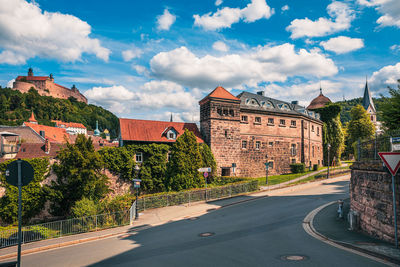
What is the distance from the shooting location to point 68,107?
164 meters

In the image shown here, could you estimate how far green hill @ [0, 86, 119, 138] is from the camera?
132000 mm

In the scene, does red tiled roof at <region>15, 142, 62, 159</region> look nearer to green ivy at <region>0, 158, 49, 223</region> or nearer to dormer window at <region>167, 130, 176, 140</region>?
Result: green ivy at <region>0, 158, 49, 223</region>

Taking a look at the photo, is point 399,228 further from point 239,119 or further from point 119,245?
point 239,119

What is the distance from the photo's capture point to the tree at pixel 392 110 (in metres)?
11.7

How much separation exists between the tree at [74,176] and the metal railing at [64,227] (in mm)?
7477

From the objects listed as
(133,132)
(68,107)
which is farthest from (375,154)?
A: (68,107)

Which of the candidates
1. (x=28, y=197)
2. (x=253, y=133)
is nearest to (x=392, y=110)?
(x=253, y=133)

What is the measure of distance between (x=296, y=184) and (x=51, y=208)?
83.0 ft

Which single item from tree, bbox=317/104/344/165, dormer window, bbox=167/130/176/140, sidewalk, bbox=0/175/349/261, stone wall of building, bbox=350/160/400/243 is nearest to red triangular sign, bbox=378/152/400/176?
stone wall of building, bbox=350/160/400/243

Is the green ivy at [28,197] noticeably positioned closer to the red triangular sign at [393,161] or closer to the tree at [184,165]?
the tree at [184,165]

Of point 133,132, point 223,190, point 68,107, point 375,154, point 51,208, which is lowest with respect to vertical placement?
point 51,208

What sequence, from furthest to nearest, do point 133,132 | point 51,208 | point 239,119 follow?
point 239,119, point 133,132, point 51,208

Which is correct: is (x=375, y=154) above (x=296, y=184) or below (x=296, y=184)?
above

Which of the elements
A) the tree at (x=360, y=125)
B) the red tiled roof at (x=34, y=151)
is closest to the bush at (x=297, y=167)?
the tree at (x=360, y=125)
